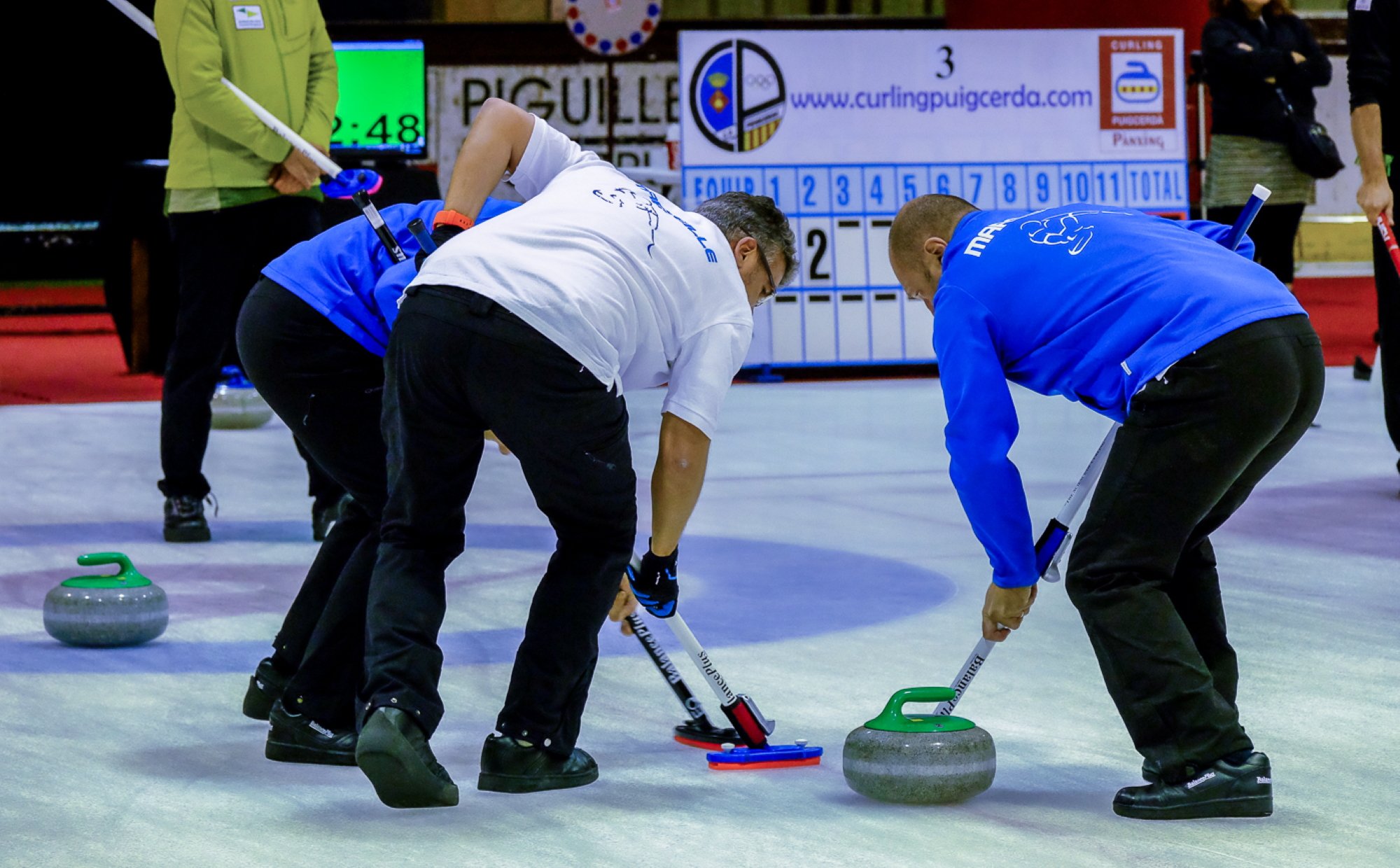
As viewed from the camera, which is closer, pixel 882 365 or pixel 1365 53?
pixel 1365 53

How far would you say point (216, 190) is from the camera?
435cm

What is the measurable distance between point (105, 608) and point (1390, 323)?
3541 millimetres

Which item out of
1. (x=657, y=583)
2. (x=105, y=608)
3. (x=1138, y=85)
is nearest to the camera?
(x=657, y=583)

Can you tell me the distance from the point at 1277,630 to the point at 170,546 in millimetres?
2811

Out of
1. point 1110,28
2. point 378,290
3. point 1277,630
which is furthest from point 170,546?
point 1110,28

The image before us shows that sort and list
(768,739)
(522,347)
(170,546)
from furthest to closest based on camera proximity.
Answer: (170,546) → (768,739) → (522,347)

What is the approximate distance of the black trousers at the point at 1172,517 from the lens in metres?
2.25

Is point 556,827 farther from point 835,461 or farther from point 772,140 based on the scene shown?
point 772,140

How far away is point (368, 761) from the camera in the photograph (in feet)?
7.01

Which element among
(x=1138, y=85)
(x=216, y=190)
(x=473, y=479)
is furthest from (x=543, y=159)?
(x=1138, y=85)

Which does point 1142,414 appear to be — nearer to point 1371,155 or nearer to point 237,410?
point 1371,155

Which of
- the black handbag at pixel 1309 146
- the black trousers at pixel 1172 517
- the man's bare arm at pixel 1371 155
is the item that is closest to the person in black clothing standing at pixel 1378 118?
the man's bare arm at pixel 1371 155

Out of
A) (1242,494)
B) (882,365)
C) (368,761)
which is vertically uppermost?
(1242,494)

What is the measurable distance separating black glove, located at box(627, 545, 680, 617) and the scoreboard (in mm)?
5700
